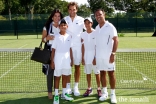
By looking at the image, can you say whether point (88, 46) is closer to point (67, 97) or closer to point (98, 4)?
point (67, 97)

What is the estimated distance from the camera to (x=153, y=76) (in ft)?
23.2

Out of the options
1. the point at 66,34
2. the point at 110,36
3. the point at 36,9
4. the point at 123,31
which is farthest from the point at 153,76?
the point at 36,9

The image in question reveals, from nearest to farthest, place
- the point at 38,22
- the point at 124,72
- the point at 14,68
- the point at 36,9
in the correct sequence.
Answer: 1. the point at 124,72
2. the point at 14,68
3. the point at 38,22
4. the point at 36,9

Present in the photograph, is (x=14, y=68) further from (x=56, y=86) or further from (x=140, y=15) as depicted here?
(x=140, y=15)

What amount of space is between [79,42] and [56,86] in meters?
0.99

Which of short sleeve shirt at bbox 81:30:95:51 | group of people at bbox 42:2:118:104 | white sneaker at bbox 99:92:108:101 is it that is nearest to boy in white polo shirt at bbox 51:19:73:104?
group of people at bbox 42:2:118:104

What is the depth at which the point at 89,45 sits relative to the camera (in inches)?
201

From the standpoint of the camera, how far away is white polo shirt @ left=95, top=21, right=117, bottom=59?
474 cm

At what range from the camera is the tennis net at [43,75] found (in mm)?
6019

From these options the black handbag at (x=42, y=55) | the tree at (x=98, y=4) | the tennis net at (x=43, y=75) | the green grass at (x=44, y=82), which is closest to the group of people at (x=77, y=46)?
the black handbag at (x=42, y=55)

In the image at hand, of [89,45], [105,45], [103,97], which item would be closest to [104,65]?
[105,45]

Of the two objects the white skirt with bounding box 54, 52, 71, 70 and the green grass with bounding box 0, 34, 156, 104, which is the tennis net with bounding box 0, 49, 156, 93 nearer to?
the green grass with bounding box 0, 34, 156, 104

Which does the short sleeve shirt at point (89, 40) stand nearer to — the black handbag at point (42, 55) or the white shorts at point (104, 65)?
the white shorts at point (104, 65)

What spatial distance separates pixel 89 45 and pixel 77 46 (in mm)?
243
